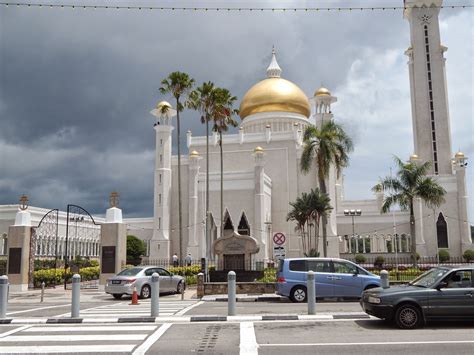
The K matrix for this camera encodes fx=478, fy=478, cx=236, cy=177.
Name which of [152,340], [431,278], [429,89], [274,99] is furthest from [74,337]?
[429,89]

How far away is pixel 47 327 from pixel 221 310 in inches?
196

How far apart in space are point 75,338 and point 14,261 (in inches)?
696

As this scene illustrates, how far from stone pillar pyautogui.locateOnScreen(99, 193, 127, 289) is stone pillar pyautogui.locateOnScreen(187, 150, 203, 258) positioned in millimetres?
20410

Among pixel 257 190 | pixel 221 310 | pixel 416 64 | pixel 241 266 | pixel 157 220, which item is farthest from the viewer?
pixel 416 64

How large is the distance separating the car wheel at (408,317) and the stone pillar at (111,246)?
16.6 meters

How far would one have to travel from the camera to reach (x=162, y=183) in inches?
1882

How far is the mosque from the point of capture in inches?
1774

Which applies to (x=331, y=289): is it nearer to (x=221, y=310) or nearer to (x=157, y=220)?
(x=221, y=310)

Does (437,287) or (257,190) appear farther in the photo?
(257,190)

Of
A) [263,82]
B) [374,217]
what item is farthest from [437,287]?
[263,82]

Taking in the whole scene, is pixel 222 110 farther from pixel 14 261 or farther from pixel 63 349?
pixel 63 349

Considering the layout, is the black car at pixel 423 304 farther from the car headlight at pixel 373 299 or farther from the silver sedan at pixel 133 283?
the silver sedan at pixel 133 283

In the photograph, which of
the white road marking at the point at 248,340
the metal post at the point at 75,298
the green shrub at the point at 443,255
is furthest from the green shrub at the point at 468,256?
the metal post at the point at 75,298

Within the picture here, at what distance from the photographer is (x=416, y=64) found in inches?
2186
